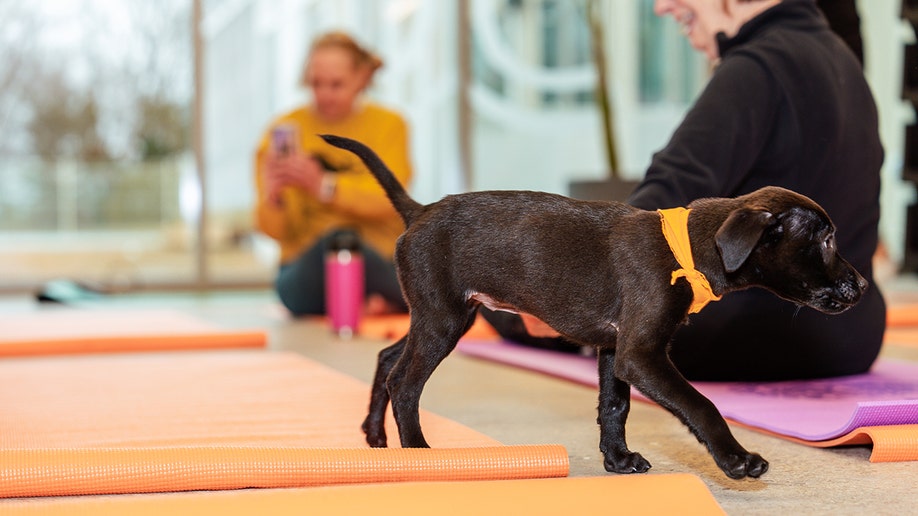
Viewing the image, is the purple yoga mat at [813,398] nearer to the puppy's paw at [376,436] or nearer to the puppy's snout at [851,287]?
the puppy's snout at [851,287]

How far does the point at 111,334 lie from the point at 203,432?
6.10 feet

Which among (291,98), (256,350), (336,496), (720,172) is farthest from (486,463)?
(291,98)

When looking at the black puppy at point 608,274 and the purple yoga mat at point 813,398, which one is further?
the purple yoga mat at point 813,398

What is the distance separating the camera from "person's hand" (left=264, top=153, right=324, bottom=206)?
13.6 feet

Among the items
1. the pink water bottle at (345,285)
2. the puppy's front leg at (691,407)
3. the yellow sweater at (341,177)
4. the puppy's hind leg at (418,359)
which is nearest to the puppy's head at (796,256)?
the puppy's front leg at (691,407)

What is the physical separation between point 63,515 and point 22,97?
5860mm

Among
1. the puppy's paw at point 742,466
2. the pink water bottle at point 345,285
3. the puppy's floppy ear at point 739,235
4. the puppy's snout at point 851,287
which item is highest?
the puppy's floppy ear at point 739,235

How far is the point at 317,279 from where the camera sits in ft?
14.2

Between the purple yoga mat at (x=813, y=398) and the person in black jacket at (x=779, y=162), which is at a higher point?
the person in black jacket at (x=779, y=162)

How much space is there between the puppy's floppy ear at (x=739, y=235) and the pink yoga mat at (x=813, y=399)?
0.56 meters

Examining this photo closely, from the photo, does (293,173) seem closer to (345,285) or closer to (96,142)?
(345,285)

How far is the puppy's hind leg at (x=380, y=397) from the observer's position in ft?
5.77

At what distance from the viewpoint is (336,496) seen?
4.70ft

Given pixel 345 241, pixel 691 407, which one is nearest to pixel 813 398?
pixel 691 407
